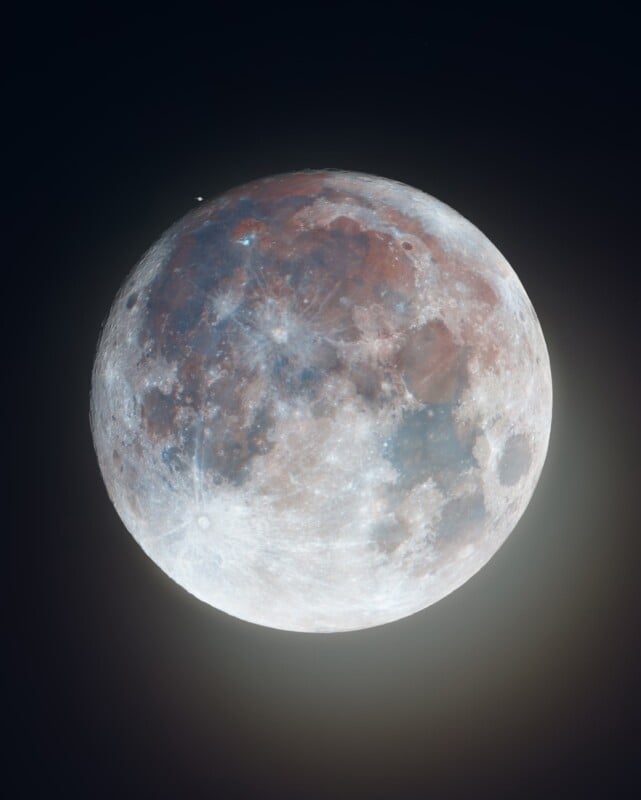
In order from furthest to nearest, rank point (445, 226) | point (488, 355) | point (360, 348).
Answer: point (445, 226)
point (488, 355)
point (360, 348)

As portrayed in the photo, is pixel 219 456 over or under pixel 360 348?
under

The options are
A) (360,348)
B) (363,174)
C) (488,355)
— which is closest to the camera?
(360,348)

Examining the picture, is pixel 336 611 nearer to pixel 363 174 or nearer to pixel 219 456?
pixel 219 456

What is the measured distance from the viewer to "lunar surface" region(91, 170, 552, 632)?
16.7 feet

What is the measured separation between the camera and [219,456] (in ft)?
17.1

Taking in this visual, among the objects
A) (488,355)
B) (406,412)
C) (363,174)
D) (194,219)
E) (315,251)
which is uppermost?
(363,174)

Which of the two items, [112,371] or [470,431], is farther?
[112,371]

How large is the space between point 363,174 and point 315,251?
53.4 inches

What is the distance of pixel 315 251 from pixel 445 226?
1.12 meters

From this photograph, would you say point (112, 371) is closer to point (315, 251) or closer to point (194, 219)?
point (194, 219)

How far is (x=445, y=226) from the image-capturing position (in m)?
5.80

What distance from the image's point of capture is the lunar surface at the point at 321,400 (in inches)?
200

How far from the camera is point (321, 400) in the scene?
5.05 meters

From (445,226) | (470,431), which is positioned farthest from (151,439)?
(445,226)
